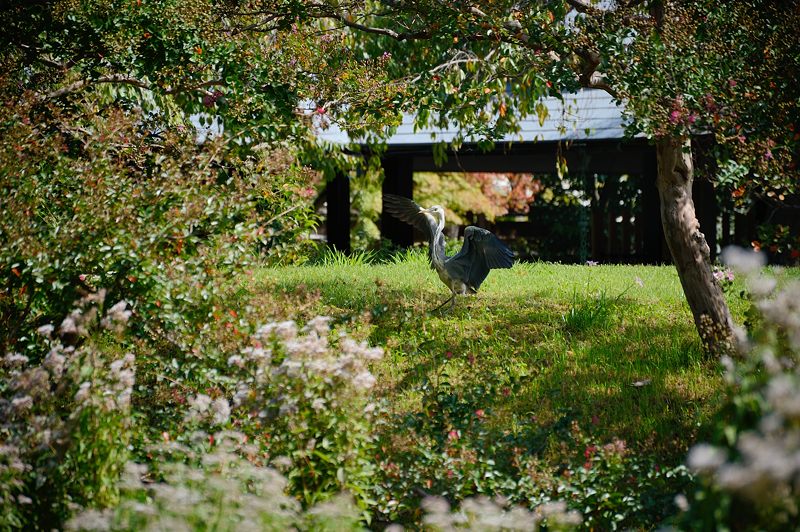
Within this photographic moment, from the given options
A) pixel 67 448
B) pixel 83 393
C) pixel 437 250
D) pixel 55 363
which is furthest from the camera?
pixel 437 250

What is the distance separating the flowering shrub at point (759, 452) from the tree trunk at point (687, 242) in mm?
3982

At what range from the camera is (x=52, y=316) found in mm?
5266

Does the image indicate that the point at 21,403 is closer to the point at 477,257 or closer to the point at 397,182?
the point at 477,257

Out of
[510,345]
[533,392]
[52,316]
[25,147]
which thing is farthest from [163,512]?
[510,345]

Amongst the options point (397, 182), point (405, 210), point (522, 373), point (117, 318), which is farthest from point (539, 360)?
point (397, 182)

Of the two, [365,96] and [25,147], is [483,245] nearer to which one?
[365,96]

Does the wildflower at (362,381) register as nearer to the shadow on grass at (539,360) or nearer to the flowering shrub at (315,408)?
the flowering shrub at (315,408)

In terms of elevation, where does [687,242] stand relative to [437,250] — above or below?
above

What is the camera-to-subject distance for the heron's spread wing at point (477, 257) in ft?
24.6

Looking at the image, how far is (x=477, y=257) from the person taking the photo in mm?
7688

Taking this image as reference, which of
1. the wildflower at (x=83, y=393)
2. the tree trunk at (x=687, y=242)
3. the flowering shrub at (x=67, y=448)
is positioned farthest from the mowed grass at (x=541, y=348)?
the wildflower at (x=83, y=393)

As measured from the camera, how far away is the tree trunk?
6707mm

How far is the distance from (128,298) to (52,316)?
81cm

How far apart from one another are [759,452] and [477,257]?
5.88 meters
